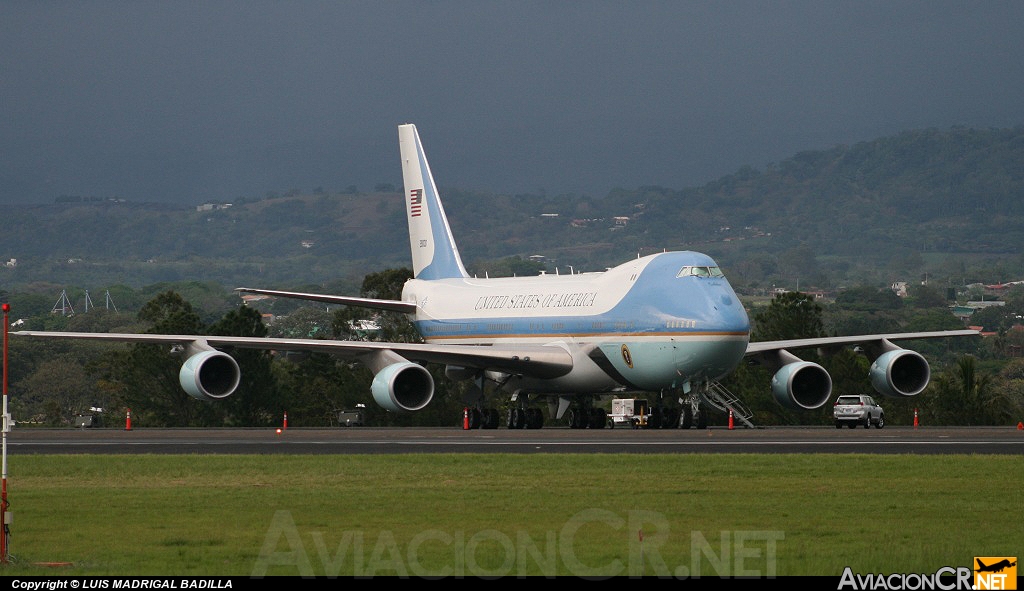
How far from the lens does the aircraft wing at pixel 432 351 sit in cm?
4837

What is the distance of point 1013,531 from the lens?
1881 cm

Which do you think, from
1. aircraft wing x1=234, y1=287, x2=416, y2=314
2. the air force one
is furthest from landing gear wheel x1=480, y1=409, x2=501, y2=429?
aircraft wing x1=234, y1=287, x2=416, y2=314

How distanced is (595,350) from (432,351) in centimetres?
503

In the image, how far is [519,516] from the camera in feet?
67.1

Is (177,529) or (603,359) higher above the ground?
(603,359)

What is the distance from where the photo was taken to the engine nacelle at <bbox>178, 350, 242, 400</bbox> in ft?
158

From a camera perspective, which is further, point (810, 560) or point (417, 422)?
point (417, 422)

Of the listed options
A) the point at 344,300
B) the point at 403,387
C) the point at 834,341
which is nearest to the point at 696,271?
the point at 834,341

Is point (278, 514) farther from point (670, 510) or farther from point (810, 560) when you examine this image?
point (810, 560)

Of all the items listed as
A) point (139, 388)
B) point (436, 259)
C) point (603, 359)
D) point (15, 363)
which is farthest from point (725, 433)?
point (15, 363)

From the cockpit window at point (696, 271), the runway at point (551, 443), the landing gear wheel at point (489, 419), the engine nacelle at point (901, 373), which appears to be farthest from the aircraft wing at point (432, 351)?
the engine nacelle at point (901, 373)

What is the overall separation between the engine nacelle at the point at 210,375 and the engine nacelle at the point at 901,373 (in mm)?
20033

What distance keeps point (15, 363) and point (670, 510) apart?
127034 millimetres

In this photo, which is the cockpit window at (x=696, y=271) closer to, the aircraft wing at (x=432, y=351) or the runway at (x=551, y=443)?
the runway at (x=551, y=443)
